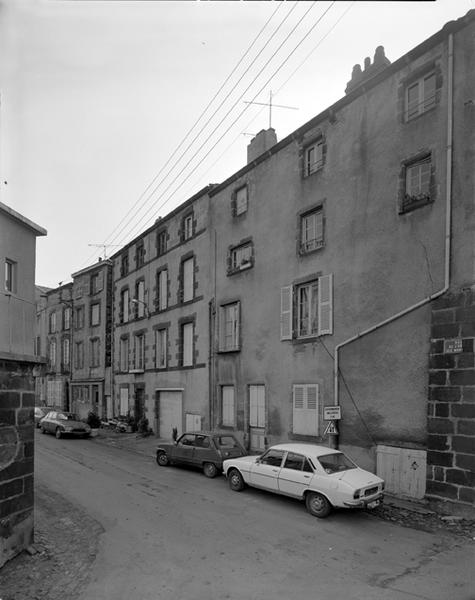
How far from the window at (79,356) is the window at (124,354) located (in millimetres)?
7114

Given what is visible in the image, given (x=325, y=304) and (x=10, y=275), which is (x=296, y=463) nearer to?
(x=325, y=304)

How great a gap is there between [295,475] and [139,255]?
20.9m

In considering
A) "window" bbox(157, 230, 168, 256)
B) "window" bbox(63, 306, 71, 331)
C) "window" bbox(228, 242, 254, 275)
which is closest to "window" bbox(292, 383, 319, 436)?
"window" bbox(228, 242, 254, 275)

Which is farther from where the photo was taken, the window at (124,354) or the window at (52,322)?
the window at (52,322)

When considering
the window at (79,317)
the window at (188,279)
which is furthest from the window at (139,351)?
the window at (79,317)

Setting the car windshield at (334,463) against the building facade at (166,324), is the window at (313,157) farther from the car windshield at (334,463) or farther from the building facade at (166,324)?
the car windshield at (334,463)

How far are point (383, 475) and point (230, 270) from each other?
10.1m

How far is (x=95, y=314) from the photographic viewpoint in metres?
34.8

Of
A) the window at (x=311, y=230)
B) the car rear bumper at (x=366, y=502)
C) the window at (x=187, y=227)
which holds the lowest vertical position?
the car rear bumper at (x=366, y=502)

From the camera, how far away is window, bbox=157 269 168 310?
25.1 m

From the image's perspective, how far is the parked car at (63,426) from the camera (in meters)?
24.1

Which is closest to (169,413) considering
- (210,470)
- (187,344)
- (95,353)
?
(187,344)

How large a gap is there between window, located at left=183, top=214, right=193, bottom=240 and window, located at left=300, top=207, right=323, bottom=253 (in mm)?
8479

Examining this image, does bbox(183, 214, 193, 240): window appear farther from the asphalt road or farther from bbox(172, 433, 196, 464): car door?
the asphalt road
